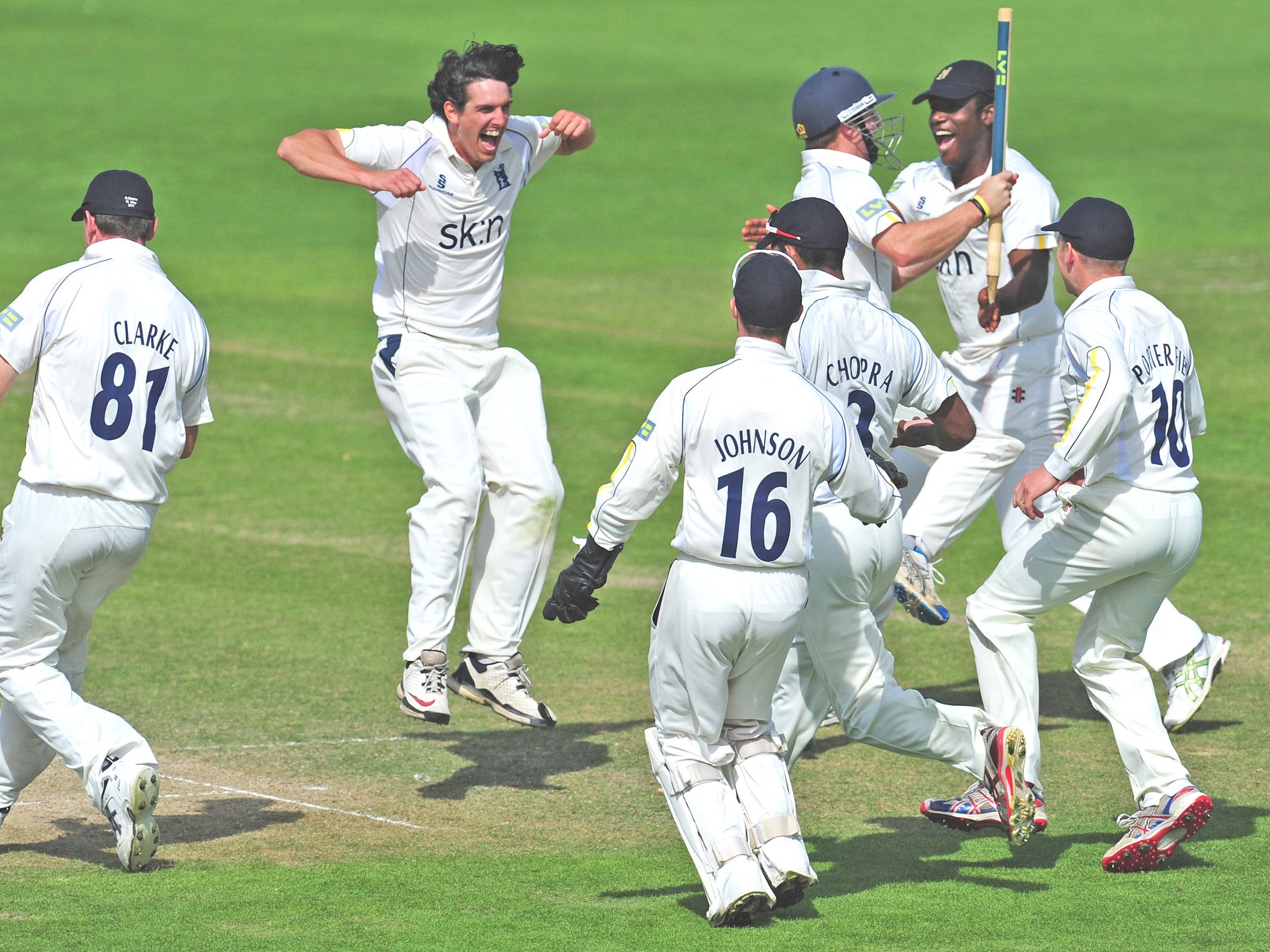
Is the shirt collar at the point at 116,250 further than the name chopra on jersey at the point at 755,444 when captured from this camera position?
Yes

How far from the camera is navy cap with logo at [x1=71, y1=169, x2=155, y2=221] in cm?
715

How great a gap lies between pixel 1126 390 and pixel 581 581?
221 cm

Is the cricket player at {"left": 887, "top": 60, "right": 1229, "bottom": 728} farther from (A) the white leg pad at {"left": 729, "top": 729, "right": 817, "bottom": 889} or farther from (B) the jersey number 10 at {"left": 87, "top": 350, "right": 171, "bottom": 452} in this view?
(B) the jersey number 10 at {"left": 87, "top": 350, "right": 171, "bottom": 452}

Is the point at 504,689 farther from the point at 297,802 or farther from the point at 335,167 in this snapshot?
the point at 335,167

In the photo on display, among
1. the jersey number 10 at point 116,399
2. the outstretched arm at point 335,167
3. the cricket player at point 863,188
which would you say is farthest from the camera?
the cricket player at point 863,188

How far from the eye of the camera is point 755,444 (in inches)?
245

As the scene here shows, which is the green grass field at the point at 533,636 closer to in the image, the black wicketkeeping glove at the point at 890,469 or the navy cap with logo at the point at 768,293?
the black wicketkeeping glove at the point at 890,469

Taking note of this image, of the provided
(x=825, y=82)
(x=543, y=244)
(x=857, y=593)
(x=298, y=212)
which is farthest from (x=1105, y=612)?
(x=298, y=212)

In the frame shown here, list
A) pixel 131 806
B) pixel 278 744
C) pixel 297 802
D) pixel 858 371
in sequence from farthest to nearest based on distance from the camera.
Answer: pixel 278 744
pixel 297 802
pixel 858 371
pixel 131 806

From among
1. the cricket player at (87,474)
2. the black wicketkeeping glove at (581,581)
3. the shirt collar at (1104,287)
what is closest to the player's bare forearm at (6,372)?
the cricket player at (87,474)

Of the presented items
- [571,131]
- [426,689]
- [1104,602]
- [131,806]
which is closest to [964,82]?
[571,131]

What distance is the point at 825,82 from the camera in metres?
8.32

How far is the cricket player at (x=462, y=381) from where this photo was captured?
841cm

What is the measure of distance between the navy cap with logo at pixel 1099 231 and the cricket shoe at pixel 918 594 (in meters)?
2.00
